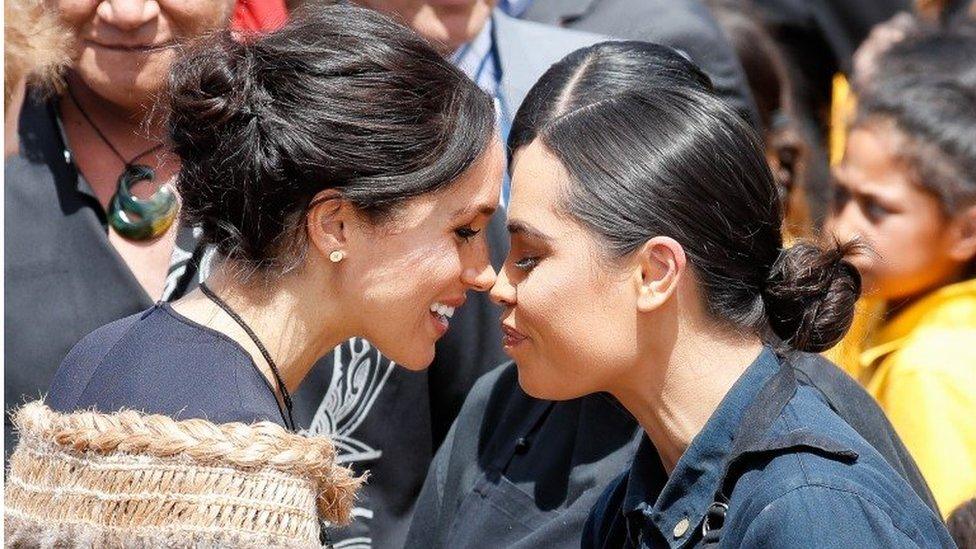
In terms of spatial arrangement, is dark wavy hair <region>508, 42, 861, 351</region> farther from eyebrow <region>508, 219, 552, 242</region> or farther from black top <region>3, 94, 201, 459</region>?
black top <region>3, 94, 201, 459</region>

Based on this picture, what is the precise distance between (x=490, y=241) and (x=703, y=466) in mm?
996

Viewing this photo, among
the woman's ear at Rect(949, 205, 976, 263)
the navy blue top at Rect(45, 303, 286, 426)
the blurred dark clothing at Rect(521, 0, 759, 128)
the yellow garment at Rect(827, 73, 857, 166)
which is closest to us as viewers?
the navy blue top at Rect(45, 303, 286, 426)

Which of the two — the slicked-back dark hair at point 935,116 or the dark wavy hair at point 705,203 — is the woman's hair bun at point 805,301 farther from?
the slicked-back dark hair at point 935,116

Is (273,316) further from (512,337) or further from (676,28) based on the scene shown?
(676,28)

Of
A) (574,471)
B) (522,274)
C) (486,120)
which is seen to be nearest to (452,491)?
(574,471)

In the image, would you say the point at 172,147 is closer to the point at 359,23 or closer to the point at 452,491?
the point at 359,23

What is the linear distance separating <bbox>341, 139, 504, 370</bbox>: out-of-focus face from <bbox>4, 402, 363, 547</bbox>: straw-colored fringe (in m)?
0.40

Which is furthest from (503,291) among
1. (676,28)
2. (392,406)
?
(676,28)

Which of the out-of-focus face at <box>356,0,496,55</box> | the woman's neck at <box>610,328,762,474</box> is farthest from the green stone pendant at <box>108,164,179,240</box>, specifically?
the woman's neck at <box>610,328,762,474</box>

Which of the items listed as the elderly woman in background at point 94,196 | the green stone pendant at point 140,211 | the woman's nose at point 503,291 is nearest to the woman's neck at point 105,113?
the elderly woman in background at point 94,196

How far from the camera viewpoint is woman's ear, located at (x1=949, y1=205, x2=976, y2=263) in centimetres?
338

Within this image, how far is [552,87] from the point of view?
2.72 m

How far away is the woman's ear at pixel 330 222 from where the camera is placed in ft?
7.27

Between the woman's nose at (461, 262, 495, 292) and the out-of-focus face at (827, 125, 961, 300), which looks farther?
the out-of-focus face at (827, 125, 961, 300)
